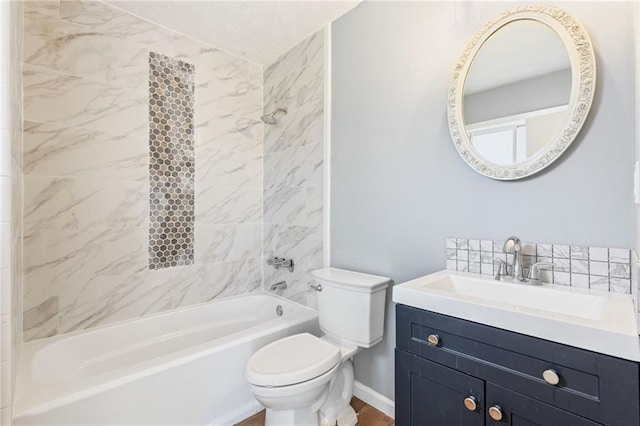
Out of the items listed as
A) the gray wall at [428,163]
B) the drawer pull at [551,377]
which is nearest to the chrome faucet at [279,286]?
the gray wall at [428,163]

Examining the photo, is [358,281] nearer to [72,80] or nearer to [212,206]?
[212,206]

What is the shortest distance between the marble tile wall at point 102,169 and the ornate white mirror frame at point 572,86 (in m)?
1.78

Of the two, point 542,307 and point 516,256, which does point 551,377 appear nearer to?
point 542,307

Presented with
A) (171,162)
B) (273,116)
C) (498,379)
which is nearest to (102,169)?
(171,162)

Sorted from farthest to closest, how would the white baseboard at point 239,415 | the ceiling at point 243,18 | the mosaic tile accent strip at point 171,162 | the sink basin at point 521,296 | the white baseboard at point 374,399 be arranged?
the mosaic tile accent strip at point 171,162, the ceiling at point 243,18, the white baseboard at point 374,399, the white baseboard at point 239,415, the sink basin at point 521,296

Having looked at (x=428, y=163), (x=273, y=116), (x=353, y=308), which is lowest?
(x=353, y=308)

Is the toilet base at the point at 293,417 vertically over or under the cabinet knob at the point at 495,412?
under

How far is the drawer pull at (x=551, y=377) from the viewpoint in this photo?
32.8 inches

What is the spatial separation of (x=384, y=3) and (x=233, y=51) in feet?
4.22

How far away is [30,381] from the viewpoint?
4.33 feet

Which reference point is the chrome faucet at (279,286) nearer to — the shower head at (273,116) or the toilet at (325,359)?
the toilet at (325,359)

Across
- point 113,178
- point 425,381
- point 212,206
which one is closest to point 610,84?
point 425,381

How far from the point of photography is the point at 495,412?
94cm

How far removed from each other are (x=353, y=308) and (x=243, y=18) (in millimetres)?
2011
